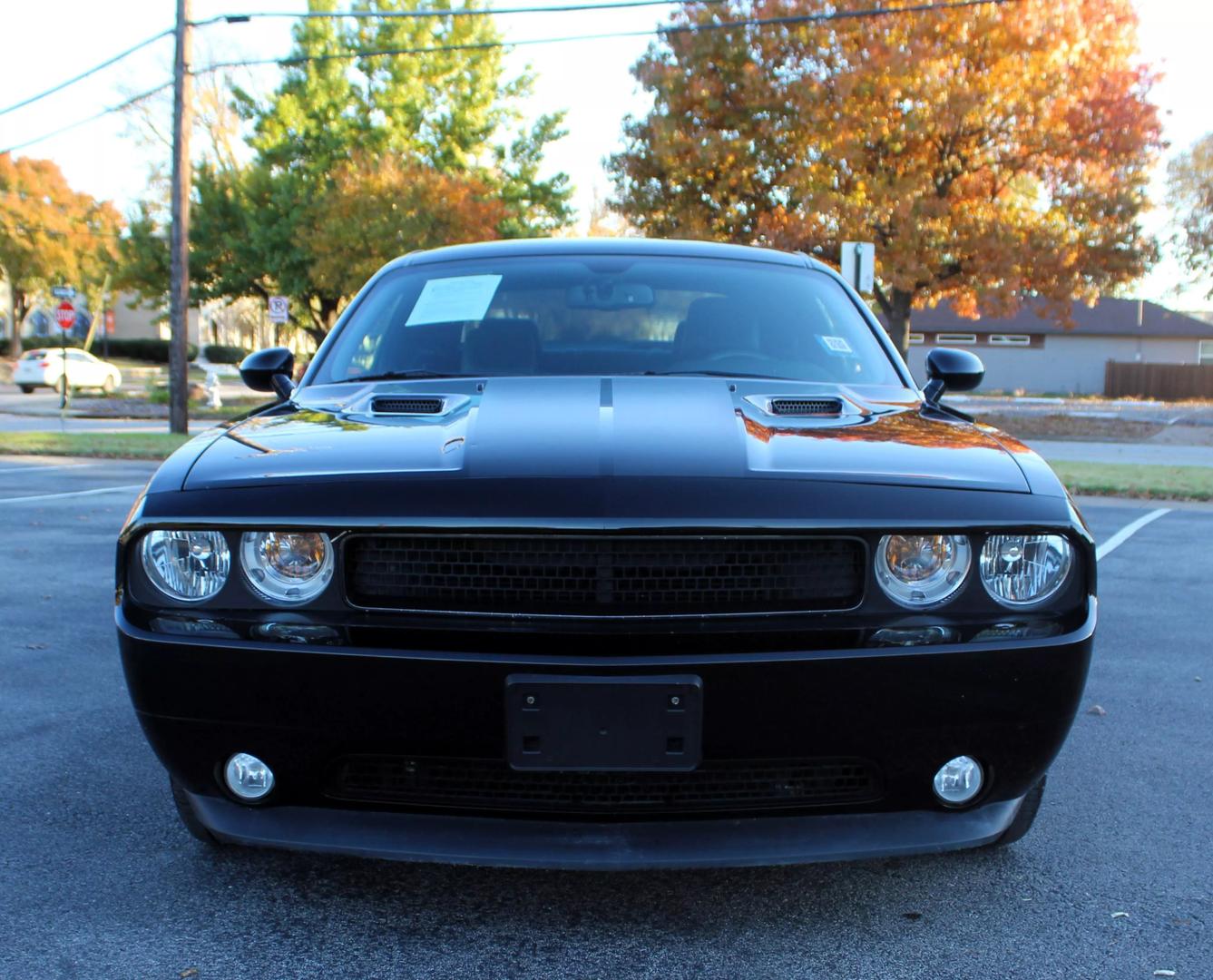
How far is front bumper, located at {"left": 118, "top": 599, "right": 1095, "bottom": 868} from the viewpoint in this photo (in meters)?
2.00

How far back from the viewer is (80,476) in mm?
11297

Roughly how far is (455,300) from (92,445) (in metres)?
12.1

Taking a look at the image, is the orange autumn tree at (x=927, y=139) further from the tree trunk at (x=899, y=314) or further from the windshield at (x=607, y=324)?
the windshield at (x=607, y=324)

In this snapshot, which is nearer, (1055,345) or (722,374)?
(722,374)

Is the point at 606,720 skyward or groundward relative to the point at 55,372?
groundward

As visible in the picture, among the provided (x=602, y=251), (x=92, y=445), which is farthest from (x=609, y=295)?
(x=92, y=445)

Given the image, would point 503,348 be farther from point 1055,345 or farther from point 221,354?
point 221,354

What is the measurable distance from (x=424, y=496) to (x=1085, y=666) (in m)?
1.27

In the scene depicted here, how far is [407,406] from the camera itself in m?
2.71

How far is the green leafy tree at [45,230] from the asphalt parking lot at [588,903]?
153ft

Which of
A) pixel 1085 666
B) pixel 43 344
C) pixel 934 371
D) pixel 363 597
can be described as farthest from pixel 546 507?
pixel 43 344

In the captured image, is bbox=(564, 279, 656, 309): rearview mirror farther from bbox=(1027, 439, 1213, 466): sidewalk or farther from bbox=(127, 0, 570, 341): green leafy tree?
bbox=(127, 0, 570, 341): green leafy tree

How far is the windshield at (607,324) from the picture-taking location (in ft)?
10.6

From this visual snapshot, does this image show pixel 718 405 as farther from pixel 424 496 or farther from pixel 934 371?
pixel 934 371
